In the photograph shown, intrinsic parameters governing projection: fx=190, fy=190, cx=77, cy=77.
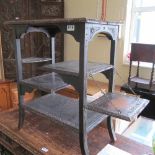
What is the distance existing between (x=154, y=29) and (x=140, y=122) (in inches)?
55.4

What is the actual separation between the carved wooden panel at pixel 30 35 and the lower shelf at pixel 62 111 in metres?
1.60

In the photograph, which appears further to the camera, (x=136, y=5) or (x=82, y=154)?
(x=136, y=5)

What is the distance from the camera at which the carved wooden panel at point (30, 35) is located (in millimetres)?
3092

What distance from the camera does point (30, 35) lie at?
328 centimetres

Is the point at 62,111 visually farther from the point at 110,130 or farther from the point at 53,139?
the point at 110,130

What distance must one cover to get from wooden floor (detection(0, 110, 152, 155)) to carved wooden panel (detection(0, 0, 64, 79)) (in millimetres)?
1611

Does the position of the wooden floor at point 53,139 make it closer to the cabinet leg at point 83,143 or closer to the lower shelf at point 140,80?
the cabinet leg at point 83,143

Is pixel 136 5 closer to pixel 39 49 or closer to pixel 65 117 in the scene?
pixel 39 49

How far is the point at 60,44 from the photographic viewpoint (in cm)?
333

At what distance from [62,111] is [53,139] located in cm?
24

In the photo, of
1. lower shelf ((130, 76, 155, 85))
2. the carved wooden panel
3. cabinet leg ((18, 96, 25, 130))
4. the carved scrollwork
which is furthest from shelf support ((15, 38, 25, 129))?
Answer: the carved scrollwork

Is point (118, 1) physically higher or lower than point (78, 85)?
higher

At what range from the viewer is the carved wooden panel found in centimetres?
309

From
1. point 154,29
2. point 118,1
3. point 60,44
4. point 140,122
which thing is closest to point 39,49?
point 60,44
